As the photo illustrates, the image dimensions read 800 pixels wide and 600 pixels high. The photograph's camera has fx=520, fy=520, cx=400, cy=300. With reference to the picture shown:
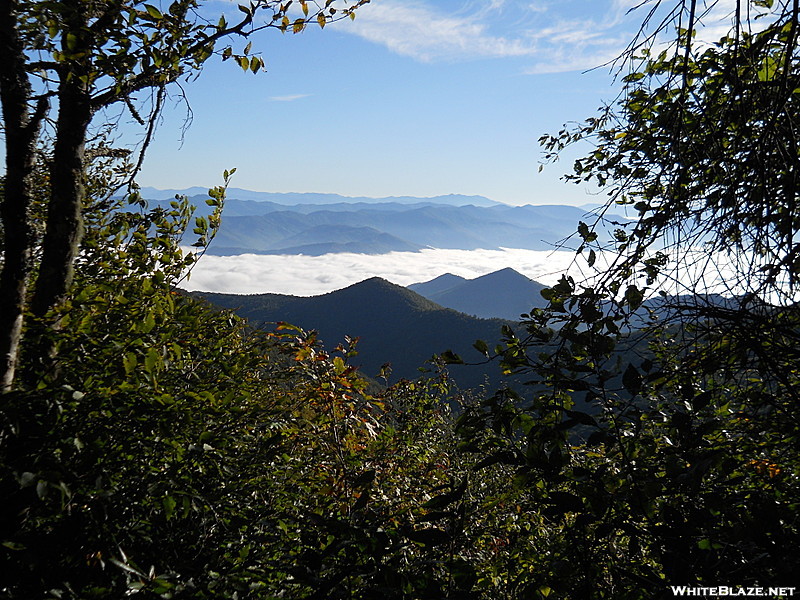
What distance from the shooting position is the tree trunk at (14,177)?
8.27 ft

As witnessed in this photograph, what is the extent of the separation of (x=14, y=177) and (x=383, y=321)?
112 meters

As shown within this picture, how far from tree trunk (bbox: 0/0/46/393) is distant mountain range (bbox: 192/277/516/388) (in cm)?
7626

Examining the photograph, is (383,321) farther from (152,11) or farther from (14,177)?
(152,11)

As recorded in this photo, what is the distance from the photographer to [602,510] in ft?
5.77

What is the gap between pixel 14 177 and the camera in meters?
2.72

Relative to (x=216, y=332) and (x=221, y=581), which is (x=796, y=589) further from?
(x=216, y=332)

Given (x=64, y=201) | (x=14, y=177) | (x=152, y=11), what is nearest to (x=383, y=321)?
(x=64, y=201)

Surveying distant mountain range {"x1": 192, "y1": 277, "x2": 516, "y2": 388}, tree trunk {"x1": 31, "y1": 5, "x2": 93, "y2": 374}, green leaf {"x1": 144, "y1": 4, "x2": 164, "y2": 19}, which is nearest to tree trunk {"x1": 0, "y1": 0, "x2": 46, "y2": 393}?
tree trunk {"x1": 31, "y1": 5, "x2": 93, "y2": 374}

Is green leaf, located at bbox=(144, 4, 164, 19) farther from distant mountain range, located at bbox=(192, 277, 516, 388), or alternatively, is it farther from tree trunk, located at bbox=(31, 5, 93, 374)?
distant mountain range, located at bbox=(192, 277, 516, 388)

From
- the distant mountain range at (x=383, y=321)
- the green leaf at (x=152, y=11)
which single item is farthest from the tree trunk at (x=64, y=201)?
the distant mountain range at (x=383, y=321)

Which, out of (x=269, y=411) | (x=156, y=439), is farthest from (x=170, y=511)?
(x=269, y=411)

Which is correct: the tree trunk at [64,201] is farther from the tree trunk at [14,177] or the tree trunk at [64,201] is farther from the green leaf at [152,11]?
the green leaf at [152,11]

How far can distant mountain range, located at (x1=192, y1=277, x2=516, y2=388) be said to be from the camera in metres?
91.5

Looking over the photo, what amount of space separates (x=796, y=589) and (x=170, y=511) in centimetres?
192
